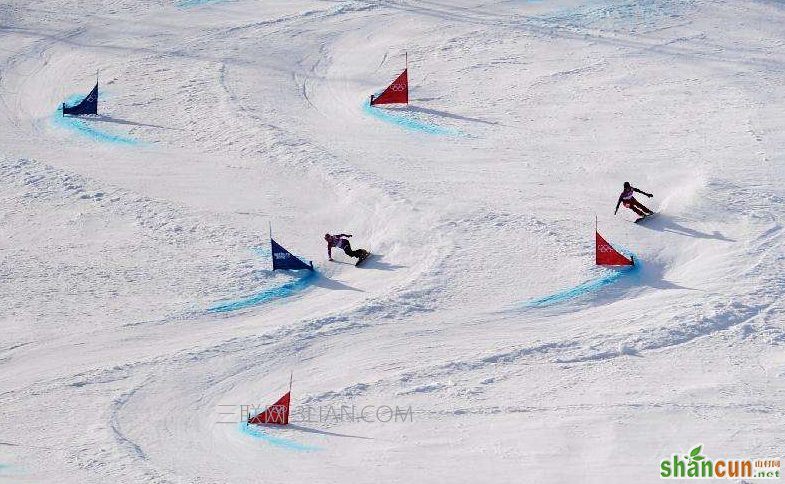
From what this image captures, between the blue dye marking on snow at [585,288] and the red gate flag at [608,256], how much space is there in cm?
10

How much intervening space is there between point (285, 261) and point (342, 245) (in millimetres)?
896

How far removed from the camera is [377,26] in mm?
24828

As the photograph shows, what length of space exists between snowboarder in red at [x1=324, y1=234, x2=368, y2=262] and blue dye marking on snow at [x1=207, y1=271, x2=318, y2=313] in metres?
0.50

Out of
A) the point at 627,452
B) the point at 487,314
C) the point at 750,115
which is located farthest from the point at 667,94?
the point at 627,452

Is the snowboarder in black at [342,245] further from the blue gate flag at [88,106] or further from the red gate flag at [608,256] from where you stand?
the blue gate flag at [88,106]

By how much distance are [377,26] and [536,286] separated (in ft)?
36.7

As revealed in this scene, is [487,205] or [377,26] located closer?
[487,205]

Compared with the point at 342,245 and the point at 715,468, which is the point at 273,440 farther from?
the point at 715,468

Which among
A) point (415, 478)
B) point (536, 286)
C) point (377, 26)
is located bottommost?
point (415, 478)

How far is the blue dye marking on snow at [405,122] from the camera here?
2022 cm

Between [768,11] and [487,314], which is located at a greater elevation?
[768,11]

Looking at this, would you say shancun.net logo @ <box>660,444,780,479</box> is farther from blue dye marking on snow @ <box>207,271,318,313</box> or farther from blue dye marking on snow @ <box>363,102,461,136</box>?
blue dye marking on snow @ <box>363,102,461,136</box>

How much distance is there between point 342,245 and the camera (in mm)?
16172

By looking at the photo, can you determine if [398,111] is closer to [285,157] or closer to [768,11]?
[285,157]
